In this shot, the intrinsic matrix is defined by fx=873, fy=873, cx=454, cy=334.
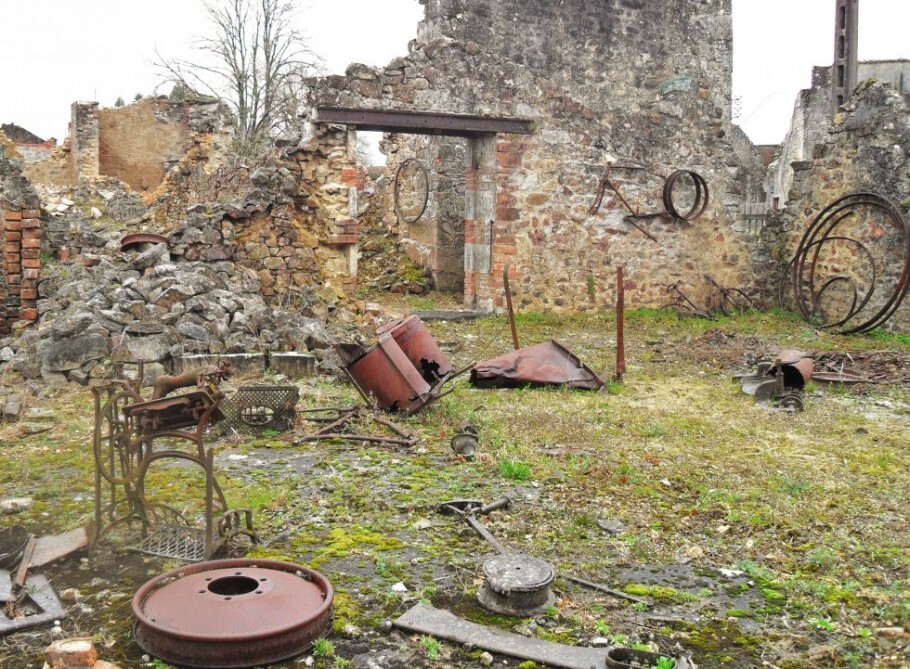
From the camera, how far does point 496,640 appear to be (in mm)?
3549

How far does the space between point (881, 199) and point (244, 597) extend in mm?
11825

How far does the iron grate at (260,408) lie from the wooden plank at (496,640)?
133 inches

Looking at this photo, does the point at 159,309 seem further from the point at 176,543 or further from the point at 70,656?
the point at 70,656

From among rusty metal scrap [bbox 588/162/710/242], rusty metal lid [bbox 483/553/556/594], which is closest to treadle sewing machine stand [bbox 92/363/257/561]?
rusty metal lid [bbox 483/553/556/594]

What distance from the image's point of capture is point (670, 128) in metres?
14.6

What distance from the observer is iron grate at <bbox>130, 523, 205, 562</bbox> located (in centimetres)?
428

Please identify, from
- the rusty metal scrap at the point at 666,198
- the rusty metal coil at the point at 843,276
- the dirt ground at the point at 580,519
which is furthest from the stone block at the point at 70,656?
the rusty metal scrap at the point at 666,198

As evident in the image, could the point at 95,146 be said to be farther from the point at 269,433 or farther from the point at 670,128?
the point at 269,433

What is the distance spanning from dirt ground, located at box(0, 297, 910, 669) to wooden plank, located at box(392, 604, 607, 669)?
5cm

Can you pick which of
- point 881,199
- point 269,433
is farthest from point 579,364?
point 881,199

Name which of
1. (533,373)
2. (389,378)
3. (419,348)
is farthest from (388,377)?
(533,373)

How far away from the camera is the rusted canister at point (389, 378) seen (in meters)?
7.36

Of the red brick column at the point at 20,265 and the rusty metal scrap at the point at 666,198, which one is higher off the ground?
the rusty metal scrap at the point at 666,198

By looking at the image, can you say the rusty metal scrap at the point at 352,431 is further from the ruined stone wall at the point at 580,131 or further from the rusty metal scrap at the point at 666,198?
the rusty metal scrap at the point at 666,198
